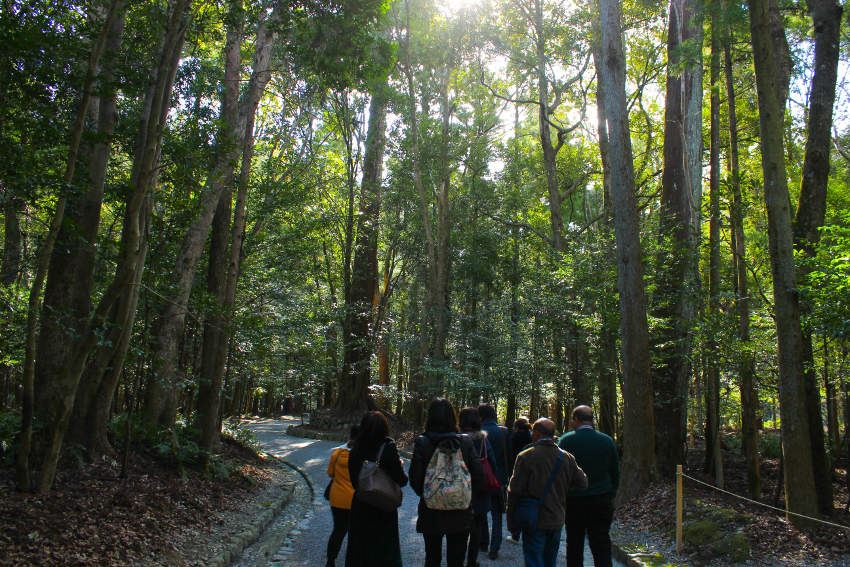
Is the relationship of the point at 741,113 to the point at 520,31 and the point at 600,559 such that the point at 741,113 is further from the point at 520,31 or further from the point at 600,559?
the point at 600,559

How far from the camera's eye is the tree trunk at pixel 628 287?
10844 mm

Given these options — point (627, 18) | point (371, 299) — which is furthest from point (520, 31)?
point (371, 299)

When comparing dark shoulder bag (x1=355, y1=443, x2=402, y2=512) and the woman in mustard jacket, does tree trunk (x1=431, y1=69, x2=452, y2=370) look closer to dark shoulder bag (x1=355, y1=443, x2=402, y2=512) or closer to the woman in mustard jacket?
the woman in mustard jacket

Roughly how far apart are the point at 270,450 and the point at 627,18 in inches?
736

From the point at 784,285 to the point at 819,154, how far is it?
12.3ft

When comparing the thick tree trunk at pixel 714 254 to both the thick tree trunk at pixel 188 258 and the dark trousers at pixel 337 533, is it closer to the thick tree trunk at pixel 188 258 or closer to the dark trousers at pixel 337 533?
the dark trousers at pixel 337 533

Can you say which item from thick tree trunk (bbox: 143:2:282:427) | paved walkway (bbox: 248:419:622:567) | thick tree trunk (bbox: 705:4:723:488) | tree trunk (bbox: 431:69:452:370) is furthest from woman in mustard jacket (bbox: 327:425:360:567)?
tree trunk (bbox: 431:69:452:370)

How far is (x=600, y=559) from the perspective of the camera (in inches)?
220

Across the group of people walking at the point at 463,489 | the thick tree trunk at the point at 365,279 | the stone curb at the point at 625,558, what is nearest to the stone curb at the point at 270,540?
the group of people walking at the point at 463,489

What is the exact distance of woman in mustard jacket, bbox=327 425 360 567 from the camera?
6.14 meters

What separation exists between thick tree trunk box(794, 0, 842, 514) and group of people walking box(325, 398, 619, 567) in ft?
22.5

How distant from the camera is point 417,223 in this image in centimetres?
2677

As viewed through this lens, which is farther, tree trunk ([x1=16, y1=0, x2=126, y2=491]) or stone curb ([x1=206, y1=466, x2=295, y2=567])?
stone curb ([x1=206, y1=466, x2=295, y2=567])

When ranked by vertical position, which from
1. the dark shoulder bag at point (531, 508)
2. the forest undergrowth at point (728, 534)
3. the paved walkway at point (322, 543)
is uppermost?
the dark shoulder bag at point (531, 508)
